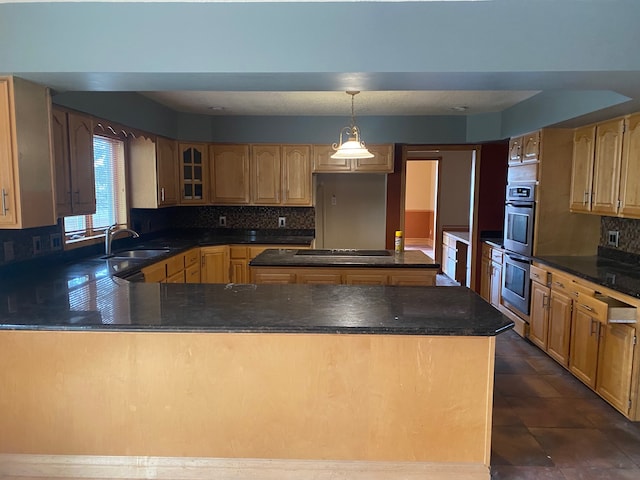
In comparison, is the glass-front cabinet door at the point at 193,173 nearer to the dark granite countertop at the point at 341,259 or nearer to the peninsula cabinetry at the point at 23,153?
the dark granite countertop at the point at 341,259

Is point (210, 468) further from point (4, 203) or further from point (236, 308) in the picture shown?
point (4, 203)

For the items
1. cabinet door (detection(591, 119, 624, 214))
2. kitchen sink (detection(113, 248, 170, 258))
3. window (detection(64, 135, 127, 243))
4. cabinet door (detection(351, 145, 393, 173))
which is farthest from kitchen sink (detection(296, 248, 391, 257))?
window (detection(64, 135, 127, 243))

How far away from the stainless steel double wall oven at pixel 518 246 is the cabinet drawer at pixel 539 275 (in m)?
0.07

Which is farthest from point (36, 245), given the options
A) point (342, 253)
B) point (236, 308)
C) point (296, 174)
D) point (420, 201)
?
point (420, 201)

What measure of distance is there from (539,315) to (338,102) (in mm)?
2802

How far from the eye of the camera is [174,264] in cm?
410

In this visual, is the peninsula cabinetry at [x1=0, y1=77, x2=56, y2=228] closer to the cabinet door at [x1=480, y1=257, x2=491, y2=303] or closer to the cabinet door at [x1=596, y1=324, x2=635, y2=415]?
the cabinet door at [x1=596, y1=324, x2=635, y2=415]

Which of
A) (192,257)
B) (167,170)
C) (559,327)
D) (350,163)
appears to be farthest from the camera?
(350,163)

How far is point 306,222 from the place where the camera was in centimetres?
570

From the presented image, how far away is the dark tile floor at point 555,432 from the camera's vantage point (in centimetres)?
223

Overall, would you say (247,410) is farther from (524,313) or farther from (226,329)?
(524,313)

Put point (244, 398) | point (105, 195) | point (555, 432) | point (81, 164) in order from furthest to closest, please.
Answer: point (105, 195), point (81, 164), point (555, 432), point (244, 398)

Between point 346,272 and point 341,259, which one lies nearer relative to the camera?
point 346,272

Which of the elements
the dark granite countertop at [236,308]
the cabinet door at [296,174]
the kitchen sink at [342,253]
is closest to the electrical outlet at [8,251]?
the dark granite countertop at [236,308]
